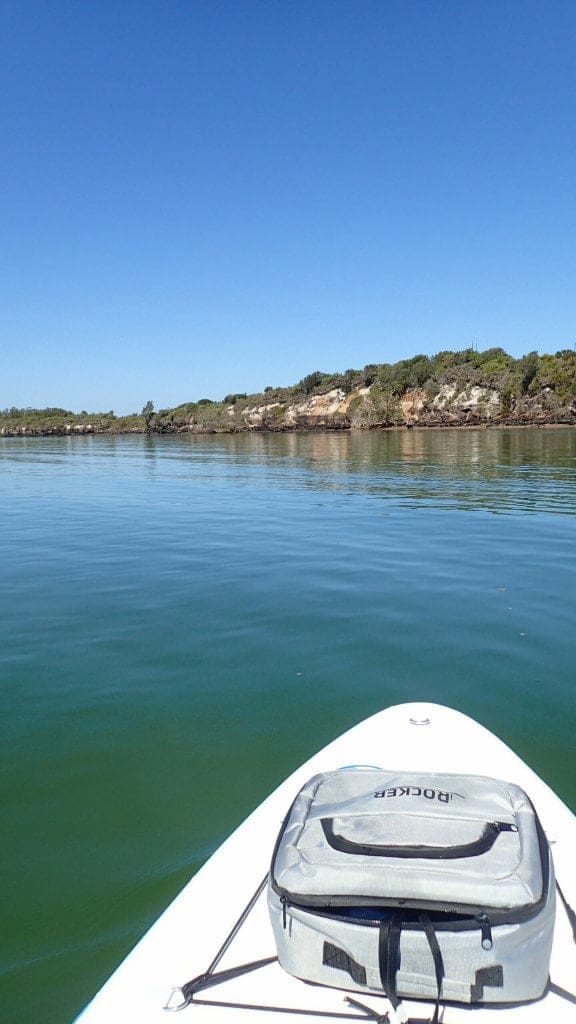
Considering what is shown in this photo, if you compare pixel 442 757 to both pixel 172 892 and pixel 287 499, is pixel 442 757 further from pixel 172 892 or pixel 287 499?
pixel 287 499

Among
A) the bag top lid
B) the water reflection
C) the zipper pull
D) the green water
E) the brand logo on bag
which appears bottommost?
the green water

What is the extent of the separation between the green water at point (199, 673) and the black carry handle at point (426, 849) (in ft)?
5.71

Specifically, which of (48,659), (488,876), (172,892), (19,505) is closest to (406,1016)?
(488,876)

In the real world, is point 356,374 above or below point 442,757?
above

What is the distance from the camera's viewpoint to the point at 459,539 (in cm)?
1477

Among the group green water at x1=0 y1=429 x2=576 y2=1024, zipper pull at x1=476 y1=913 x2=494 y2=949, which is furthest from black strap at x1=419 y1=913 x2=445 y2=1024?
green water at x1=0 y1=429 x2=576 y2=1024

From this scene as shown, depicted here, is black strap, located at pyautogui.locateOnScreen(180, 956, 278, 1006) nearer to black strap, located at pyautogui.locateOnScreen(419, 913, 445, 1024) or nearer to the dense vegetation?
black strap, located at pyautogui.locateOnScreen(419, 913, 445, 1024)

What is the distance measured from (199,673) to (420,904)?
4.98m

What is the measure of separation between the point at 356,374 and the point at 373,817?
125979mm

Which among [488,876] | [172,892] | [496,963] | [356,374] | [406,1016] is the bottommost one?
[172,892]

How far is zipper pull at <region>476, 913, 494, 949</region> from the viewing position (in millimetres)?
2418

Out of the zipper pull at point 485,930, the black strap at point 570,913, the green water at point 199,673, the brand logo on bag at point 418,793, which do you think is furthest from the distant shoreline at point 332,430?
the zipper pull at point 485,930

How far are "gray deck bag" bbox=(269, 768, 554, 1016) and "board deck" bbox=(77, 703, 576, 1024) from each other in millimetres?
68

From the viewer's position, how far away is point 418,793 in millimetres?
3047
